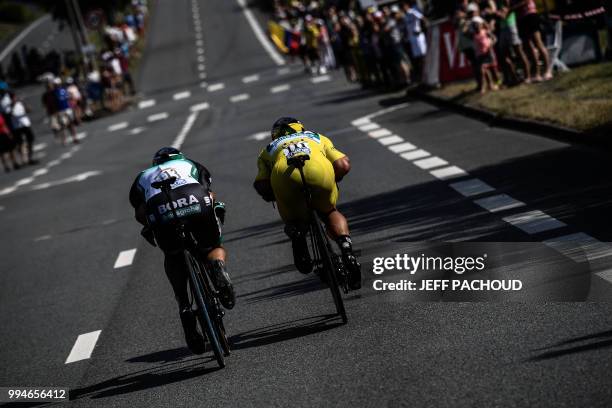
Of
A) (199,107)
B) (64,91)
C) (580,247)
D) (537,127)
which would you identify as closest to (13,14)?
(199,107)

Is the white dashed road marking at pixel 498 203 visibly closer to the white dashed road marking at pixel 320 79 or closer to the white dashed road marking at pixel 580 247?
the white dashed road marking at pixel 580 247

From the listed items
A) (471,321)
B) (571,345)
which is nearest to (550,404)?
(571,345)

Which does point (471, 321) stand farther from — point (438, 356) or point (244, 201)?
point (244, 201)

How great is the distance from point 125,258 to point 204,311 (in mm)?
7336

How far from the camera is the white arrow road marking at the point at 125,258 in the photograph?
52.0 ft

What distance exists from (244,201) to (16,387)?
9126 millimetres

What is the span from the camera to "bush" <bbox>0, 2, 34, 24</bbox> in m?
116

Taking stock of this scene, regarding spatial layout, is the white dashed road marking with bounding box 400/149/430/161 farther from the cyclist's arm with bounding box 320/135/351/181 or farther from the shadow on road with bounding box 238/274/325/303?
the cyclist's arm with bounding box 320/135/351/181

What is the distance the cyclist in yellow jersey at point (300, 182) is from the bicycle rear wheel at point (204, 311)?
1051mm

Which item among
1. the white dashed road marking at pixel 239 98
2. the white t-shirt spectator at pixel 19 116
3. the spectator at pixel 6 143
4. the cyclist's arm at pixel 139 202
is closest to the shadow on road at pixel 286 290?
the cyclist's arm at pixel 139 202

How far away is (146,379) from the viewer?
9.64 metres

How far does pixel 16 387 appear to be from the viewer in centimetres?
1046

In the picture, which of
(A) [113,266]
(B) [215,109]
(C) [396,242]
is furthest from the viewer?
(B) [215,109]

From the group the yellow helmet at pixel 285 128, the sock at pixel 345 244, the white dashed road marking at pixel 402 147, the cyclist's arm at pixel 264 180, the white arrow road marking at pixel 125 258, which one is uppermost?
the yellow helmet at pixel 285 128
